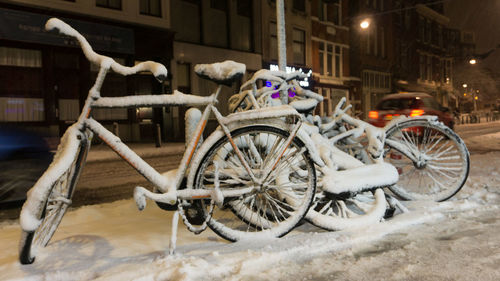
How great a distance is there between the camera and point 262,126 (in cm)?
316

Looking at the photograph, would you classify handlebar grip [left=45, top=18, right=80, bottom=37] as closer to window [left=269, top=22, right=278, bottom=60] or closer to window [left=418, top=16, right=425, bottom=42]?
window [left=269, top=22, right=278, bottom=60]

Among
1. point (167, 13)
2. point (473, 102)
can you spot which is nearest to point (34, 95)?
point (167, 13)

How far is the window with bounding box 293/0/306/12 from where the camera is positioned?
1039 inches

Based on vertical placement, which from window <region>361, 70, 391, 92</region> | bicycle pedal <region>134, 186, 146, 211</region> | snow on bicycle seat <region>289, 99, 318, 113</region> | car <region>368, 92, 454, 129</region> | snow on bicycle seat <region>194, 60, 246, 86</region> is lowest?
bicycle pedal <region>134, 186, 146, 211</region>

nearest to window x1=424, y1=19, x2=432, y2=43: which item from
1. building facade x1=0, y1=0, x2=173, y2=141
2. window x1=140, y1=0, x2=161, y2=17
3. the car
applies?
the car

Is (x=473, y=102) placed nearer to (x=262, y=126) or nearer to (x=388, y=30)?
(x=388, y=30)

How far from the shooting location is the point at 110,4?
16906 millimetres

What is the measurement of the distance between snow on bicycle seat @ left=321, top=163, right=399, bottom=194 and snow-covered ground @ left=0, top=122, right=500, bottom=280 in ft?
1.12

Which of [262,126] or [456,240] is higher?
[262,126]

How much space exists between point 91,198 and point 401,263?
14.4 ft

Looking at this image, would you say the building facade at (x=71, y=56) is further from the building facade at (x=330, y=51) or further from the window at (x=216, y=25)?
the building facade at (x=330, y=51)

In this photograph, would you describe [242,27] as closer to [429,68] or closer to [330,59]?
[330,59]

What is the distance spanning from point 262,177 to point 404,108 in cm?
1183

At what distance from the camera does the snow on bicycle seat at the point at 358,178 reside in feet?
11.2
